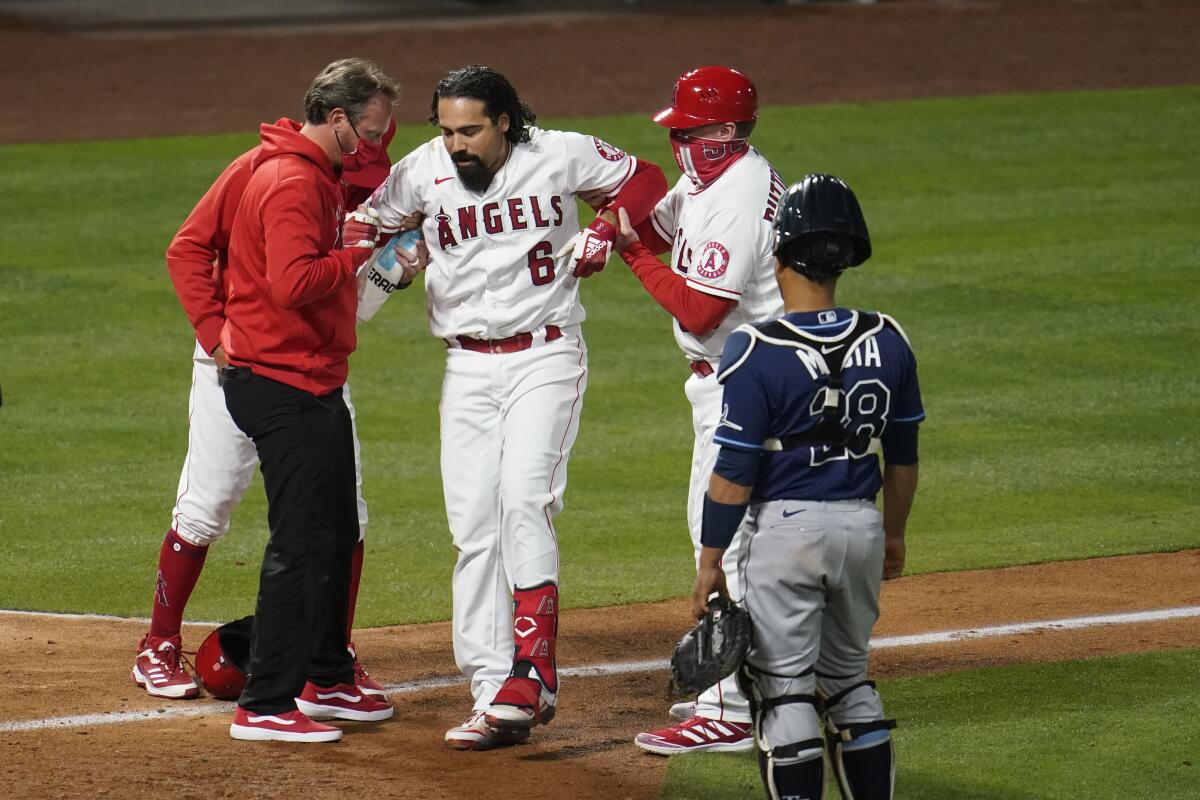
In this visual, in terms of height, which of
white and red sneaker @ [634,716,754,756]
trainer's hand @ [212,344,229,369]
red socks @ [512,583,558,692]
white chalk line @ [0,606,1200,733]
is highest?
trainer's hand @ [212,344,229,369]

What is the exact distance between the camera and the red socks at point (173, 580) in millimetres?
5816

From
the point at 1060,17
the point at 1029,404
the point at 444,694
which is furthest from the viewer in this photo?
the point at 1060,17

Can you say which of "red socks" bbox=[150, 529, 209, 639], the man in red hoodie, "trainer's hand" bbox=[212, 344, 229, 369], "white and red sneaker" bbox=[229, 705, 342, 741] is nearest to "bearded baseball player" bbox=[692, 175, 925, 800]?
the man in red hoodie

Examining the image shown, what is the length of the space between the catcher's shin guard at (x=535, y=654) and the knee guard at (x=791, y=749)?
1.11 meters

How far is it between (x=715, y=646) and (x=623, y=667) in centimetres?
202

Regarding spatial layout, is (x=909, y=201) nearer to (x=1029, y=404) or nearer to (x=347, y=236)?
(x=1029, y=404)

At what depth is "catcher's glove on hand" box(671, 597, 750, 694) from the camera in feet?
13.9

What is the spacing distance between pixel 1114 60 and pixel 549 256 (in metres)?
16.4

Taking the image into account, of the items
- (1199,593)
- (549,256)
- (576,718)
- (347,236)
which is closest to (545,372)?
(549,256)

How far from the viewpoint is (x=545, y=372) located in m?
5.52

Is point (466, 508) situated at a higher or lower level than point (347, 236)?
lower

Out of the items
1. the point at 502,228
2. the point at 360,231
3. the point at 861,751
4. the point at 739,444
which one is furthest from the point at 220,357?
the point at 861,751

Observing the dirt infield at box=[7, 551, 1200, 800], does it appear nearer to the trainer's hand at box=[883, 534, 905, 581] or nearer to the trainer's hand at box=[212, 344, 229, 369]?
the trainer's hand at box=[883, 534, 905, 581]

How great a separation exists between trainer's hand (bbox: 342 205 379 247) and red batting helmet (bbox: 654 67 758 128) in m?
0.99
